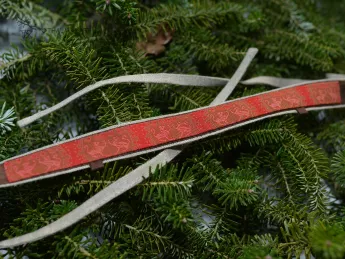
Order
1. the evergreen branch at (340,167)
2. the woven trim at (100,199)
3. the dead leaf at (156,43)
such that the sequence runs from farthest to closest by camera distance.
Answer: the dead leaf at (156,43), the evergreen branch at (340,167), the woven trim at (100,199)

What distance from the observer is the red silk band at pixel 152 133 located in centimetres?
55

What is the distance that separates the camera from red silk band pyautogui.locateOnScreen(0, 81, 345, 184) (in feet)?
1.82

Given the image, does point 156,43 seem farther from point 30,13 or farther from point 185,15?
point 30,13

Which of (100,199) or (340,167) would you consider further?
(340,167)

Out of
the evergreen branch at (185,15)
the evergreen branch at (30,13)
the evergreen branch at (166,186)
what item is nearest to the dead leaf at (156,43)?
the evergreen branch at (185,15)

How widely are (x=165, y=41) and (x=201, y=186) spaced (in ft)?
0.95

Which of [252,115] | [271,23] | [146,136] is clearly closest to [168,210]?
[146,136]

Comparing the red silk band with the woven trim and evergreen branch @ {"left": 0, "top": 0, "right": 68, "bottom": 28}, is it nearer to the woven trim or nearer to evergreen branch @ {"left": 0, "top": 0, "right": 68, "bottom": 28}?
the woven trim

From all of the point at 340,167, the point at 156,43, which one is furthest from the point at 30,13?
the point at 340,167

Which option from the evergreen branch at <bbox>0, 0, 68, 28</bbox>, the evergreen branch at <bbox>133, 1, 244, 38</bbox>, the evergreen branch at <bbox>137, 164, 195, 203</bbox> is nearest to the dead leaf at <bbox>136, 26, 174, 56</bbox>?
the evergreen branch at <bbox>133, 1, 244, 38</bbox>

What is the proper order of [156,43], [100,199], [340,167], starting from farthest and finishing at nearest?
[156,43] < [340,167] < [100,199]

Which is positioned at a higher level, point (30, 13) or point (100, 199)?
point (30, 13)

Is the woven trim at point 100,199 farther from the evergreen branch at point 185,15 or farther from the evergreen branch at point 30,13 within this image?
the evergreen branch at point 30,13

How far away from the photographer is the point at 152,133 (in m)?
0.61
